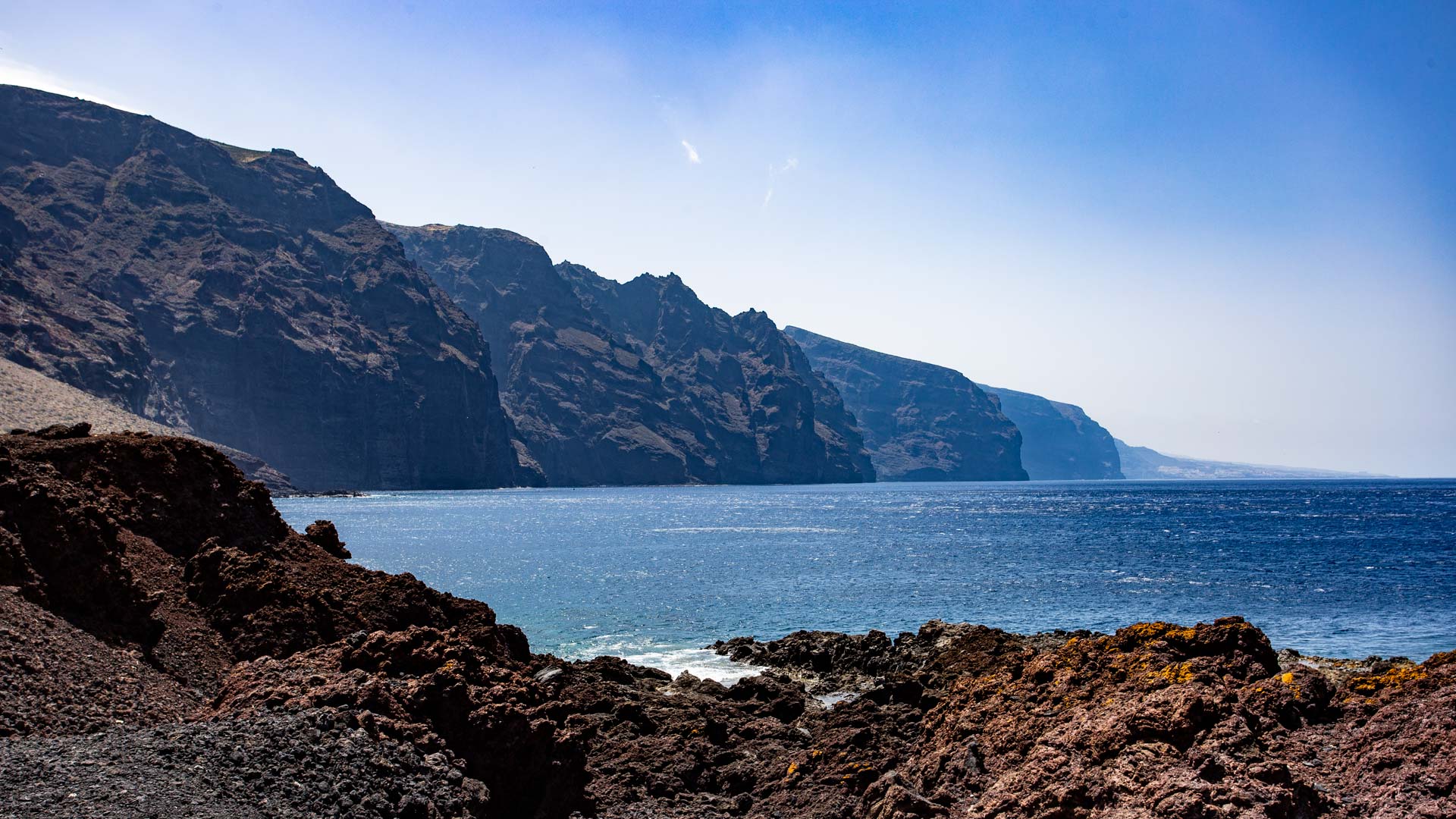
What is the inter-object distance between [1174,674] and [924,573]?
5041 centimetres

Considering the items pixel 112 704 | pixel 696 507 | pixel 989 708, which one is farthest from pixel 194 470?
pixel 696 507

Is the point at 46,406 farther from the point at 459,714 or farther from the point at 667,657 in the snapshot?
the point at 459,714

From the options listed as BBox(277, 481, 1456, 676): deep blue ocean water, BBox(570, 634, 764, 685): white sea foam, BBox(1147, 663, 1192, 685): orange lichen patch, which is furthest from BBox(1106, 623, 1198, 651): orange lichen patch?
BBox(277, 481, 1456, 676): deep blue ocean water

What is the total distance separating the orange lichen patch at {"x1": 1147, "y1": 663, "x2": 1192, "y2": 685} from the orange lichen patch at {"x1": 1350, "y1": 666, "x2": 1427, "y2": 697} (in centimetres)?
216

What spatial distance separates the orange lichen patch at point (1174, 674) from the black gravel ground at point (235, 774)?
10.3 meters

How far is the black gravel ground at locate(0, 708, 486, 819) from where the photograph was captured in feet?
33.0

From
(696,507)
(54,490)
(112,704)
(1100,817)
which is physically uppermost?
(54,490)

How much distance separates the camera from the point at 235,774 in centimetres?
1101

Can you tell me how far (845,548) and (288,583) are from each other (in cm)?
6835

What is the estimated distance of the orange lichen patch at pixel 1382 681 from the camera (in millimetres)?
12859

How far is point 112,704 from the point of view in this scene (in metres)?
13.4

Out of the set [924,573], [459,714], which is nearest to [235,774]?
[459,714]

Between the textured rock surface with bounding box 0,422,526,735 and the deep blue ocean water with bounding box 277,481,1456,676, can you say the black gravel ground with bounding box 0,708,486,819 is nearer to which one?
the textured rock surface with bounding box 0,422,526,735

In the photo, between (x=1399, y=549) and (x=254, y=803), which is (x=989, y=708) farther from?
(x=1399, y=549)
